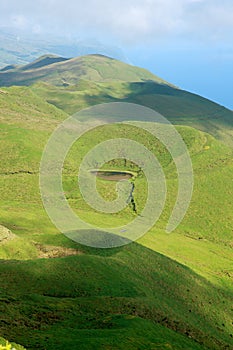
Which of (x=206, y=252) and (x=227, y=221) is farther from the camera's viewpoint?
(x=227, y=221)

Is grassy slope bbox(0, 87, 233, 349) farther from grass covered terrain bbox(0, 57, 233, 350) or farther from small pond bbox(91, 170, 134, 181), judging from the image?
small pond bbox(91, 170, 134, 181)

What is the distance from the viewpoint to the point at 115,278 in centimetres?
7206

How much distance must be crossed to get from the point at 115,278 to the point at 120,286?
232cm

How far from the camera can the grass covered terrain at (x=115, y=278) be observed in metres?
48.5

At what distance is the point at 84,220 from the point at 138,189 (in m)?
39.5

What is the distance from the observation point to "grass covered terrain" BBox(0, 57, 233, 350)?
159 ft

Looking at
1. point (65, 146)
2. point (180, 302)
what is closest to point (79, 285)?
point (180, 302)

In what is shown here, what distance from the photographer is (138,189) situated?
15762 centimetres

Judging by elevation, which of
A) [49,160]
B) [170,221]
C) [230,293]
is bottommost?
[230,293]

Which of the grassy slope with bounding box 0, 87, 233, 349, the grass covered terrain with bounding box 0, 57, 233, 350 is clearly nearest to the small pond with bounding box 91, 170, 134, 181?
the grass covered terrain with bounding box 0, 57, 233, 350

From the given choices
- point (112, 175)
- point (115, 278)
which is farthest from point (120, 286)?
point (112, 175)

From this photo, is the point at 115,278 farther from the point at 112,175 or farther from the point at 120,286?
the point at 112,175

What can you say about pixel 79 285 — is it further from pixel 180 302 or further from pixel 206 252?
pixel 206 252

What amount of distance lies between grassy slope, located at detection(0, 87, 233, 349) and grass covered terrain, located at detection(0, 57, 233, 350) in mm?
184
